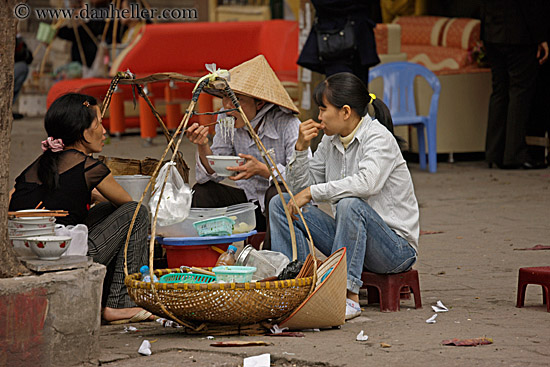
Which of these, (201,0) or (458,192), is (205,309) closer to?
(458,192)

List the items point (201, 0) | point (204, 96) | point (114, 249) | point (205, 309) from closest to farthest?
point (205, 309) → point (114, 249) → point (204, 96) → point (201, 0)

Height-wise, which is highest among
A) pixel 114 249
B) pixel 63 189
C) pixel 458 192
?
pixel 63 189

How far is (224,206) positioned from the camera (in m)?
4.79

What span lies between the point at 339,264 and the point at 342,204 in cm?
39

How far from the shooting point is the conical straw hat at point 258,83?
14.8ft

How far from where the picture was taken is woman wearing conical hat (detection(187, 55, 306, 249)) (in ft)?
14.8

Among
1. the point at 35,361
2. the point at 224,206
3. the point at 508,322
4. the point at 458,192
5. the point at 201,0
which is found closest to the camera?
the point at 35,361

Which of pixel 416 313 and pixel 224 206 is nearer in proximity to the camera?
pixel 416 313

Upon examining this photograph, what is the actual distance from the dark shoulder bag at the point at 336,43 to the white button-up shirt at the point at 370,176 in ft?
9.82

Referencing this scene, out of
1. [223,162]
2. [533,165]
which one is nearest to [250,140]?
[223,162]

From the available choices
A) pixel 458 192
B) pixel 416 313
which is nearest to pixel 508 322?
pixel 416 313

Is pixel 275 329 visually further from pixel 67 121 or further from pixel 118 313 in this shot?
pixel 67 121

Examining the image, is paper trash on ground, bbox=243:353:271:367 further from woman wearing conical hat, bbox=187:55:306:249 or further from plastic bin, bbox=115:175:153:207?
plastic bin, bbox=115:175:153:207

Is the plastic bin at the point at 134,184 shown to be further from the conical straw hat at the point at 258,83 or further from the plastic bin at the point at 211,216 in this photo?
the conical straw hat at the point at 258,83
